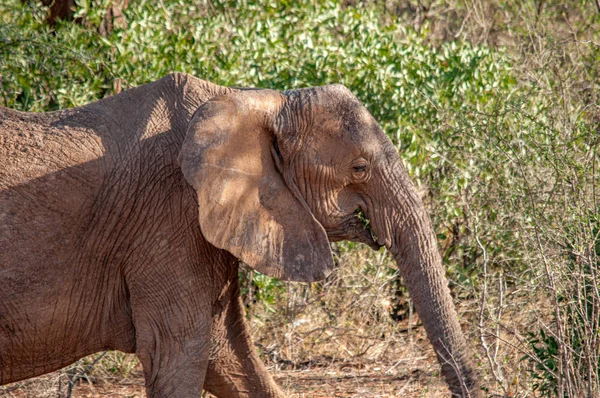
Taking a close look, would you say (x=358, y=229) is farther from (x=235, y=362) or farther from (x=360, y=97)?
(x=360, y=97)

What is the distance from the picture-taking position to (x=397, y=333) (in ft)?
25.4

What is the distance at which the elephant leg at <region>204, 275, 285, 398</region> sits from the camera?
5.57 meters

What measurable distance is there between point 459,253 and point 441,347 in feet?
9.75

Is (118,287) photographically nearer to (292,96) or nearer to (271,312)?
(292,96)

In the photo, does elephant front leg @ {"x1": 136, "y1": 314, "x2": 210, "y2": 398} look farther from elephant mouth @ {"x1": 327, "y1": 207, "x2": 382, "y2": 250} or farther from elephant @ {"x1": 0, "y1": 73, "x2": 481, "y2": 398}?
elephant mouth @ {"x1": 327, "y1": 207, "x2": 382, "y2": 250}

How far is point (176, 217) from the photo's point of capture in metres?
5.13

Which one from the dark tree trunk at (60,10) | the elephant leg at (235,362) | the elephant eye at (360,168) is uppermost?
the dark tree trunk at (60,10)

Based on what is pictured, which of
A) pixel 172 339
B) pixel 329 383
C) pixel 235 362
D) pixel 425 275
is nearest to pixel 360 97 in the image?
pixel 329 383

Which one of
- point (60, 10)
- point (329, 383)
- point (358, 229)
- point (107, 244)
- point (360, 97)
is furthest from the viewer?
point (60, 10)

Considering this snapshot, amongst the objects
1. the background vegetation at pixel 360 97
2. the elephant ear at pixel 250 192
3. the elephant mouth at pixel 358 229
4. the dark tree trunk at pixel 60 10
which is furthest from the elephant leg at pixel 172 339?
the dark tree trunk at pixel 60 10

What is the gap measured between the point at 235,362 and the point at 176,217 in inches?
41.5

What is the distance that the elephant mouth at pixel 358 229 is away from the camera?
207 inches

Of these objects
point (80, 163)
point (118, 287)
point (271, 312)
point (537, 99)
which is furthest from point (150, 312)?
point (537, 99)

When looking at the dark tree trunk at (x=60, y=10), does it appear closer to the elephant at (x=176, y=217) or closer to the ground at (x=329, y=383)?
the ground at (x=329, y=383)
